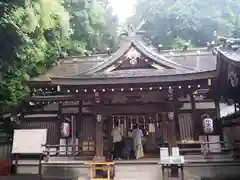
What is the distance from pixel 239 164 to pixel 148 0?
993 inches

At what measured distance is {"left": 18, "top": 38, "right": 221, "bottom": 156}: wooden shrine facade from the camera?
11891 millimetres

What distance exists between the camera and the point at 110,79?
11.8m

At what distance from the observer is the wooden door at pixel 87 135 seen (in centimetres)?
1361

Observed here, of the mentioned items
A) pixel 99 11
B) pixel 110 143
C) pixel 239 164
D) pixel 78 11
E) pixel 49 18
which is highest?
pixel 99 11

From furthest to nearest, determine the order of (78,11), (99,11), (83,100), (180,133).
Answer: (99,11)
(78,11)
(83,100)
(180,133)

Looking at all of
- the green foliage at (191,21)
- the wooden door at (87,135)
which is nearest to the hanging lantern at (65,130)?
the wooden door at (87,135)

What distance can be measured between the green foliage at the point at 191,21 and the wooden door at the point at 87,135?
1528 centimetres

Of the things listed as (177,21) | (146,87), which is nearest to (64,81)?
(146,87)

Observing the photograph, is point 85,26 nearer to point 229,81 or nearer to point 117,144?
point 117,144

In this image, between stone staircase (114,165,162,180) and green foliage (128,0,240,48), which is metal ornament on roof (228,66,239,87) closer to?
stone staircase (114,165,162,180)

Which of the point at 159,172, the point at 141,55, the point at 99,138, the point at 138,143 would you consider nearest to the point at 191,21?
the point at 141,55

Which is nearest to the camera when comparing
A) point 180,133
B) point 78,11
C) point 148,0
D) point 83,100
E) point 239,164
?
point 239,164

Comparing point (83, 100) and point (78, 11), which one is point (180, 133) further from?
point (78, 11)

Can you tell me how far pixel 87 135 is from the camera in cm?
1383
